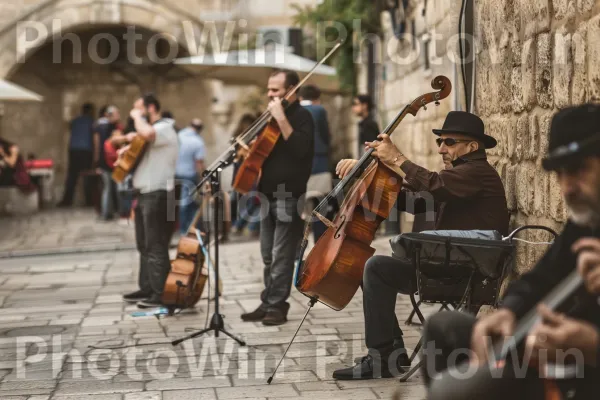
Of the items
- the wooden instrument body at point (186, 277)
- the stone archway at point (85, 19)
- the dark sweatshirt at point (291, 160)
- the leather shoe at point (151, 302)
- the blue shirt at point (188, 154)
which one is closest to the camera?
the dark sweatshirt at point (291, 160)

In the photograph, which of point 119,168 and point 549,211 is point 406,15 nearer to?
point 119,168

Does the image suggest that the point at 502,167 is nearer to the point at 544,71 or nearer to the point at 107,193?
the point at 544,71

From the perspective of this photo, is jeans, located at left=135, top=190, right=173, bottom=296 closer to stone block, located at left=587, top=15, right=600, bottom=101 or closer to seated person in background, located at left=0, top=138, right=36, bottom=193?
stone block, located at left=587, top=15, right=600, bottom=101

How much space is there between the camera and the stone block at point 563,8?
5.17 meters

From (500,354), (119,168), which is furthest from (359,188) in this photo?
(119,168)

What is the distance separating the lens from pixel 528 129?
5.99 meters

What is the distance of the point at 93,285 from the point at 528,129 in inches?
207

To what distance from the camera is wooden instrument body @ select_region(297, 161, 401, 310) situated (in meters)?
5.54

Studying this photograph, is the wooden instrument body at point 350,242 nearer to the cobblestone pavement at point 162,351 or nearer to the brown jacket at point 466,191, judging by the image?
the brown jacket at point 466,191

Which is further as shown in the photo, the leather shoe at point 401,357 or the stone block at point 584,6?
the leather shoe at point 401,357

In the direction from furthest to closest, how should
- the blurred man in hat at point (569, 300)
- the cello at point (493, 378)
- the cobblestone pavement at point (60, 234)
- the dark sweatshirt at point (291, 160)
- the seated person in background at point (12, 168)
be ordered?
1. the seated person in background at point (12, 168)
2. the cobblestone pavement at point (60, 234)
3. the dark sweatshirt at point (291, 160)
4. the cello at point (493, 378)
5. the blurred man in hat at point (569, 300)

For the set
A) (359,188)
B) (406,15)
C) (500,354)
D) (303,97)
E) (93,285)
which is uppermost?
(406,15)

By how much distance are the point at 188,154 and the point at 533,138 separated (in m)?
8.63

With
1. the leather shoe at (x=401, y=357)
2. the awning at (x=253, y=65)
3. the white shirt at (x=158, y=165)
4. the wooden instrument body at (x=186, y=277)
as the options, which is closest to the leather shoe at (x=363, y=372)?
the leather shoe at (x=401, y=357)
